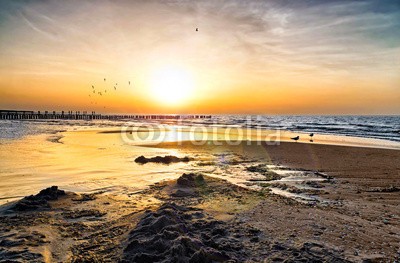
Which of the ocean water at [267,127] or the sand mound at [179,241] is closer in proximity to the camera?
the sand mound at [179,241]

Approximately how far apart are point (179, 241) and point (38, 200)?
455cm

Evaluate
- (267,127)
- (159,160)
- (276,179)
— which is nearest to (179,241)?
(276,179)

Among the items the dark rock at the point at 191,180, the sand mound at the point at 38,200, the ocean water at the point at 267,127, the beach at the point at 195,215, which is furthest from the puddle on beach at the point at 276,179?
the ocean water at the point at 267,127

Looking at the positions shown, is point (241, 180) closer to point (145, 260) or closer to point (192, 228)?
point (192, 228)

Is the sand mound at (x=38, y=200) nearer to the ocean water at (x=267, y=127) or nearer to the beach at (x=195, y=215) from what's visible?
the beach at (x=195, y=215)

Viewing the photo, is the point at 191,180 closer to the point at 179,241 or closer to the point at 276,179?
the point at 276,179

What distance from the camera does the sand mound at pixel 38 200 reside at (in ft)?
22.4

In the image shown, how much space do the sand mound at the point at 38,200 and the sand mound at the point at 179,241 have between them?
3.01 meters

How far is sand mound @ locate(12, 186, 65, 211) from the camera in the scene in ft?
22.4

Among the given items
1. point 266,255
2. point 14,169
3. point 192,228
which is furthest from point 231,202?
point 14,169

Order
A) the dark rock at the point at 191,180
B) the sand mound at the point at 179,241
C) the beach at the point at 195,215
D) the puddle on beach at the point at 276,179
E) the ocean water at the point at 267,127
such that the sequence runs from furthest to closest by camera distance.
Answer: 1. the ocean water at the point at 267,127
2. the dark rock at the point at 191,180
3. the puddle on beach at the point at 276,179
4. the beach at the point at 195,215
5. the sand mound at the point at 179,241

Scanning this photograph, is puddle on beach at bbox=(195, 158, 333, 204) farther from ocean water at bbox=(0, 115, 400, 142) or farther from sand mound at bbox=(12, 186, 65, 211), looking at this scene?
ocean water at bbox=(0, 115, 400, 142)

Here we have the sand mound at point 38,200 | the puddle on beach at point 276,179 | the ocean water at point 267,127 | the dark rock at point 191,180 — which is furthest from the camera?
the ocean water at point 267,127

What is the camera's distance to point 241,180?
1115cm
